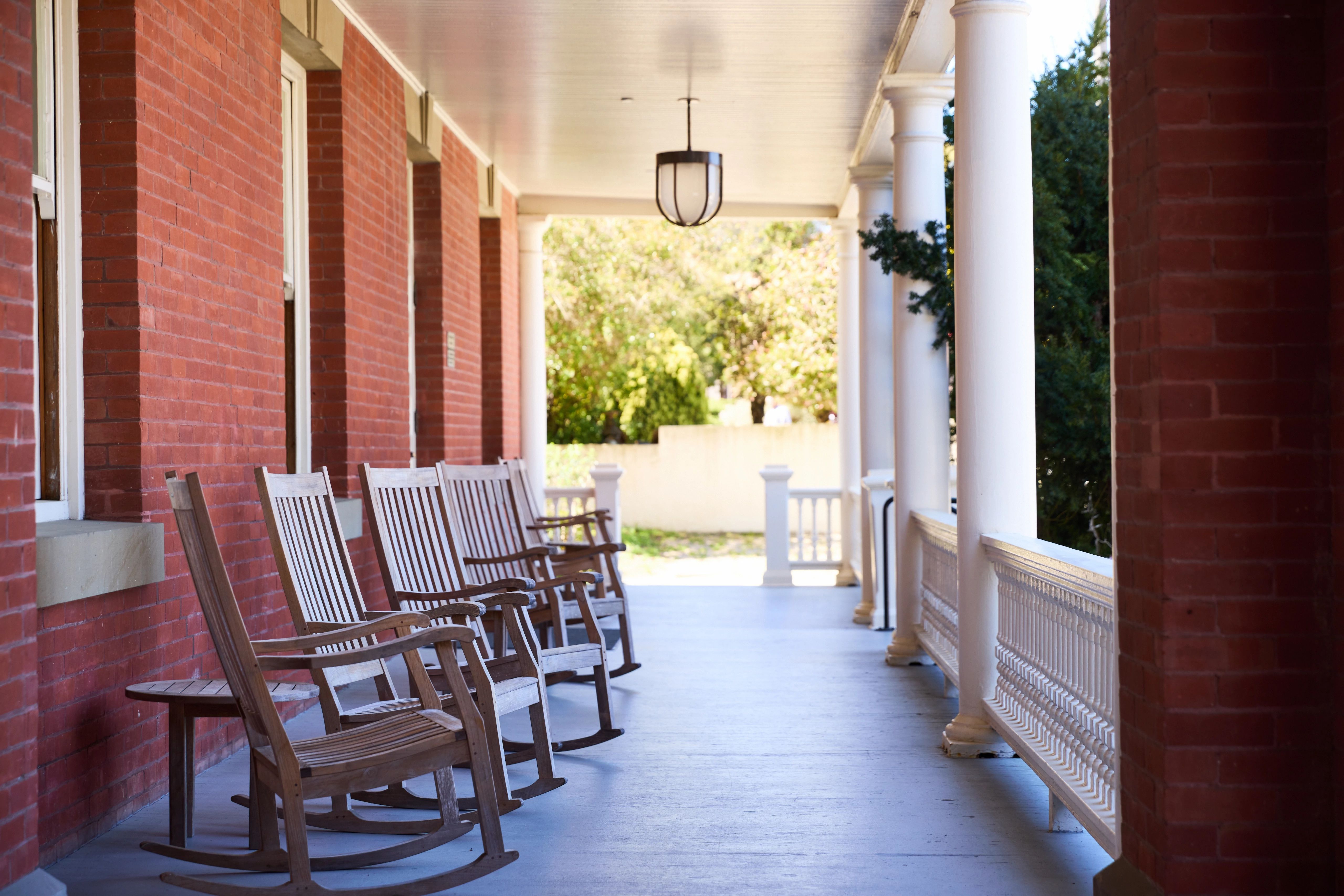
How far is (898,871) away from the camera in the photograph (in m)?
2.95

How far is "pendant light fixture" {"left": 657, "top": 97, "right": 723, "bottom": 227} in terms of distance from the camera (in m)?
6.50

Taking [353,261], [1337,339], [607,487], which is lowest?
[607,487]

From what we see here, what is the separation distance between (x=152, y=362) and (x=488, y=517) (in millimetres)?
2527

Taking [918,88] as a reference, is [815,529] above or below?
below

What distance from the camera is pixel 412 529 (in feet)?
15.8

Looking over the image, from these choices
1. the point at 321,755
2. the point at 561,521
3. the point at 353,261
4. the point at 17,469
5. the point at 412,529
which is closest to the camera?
the point at 17,469

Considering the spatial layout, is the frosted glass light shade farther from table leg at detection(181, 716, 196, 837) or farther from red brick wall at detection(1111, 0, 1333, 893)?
red brick wall at detection(1111, 0, 1333, 893)

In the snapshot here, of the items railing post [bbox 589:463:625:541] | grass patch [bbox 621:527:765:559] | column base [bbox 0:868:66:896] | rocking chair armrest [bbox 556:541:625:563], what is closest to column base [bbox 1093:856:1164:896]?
column base [bbox 0:868:66:896]

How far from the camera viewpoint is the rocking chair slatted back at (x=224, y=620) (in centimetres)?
270

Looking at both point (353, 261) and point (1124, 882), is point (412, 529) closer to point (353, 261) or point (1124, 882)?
point (353, 261)

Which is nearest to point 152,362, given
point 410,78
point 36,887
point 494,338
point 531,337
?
point 36,887

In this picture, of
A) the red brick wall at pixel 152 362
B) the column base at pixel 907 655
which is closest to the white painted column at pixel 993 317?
the column base at pixel 907 655

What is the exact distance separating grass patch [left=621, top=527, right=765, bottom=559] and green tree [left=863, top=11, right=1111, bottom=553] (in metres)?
8.06

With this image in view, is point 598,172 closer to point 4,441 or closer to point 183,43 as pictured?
point 183,43
